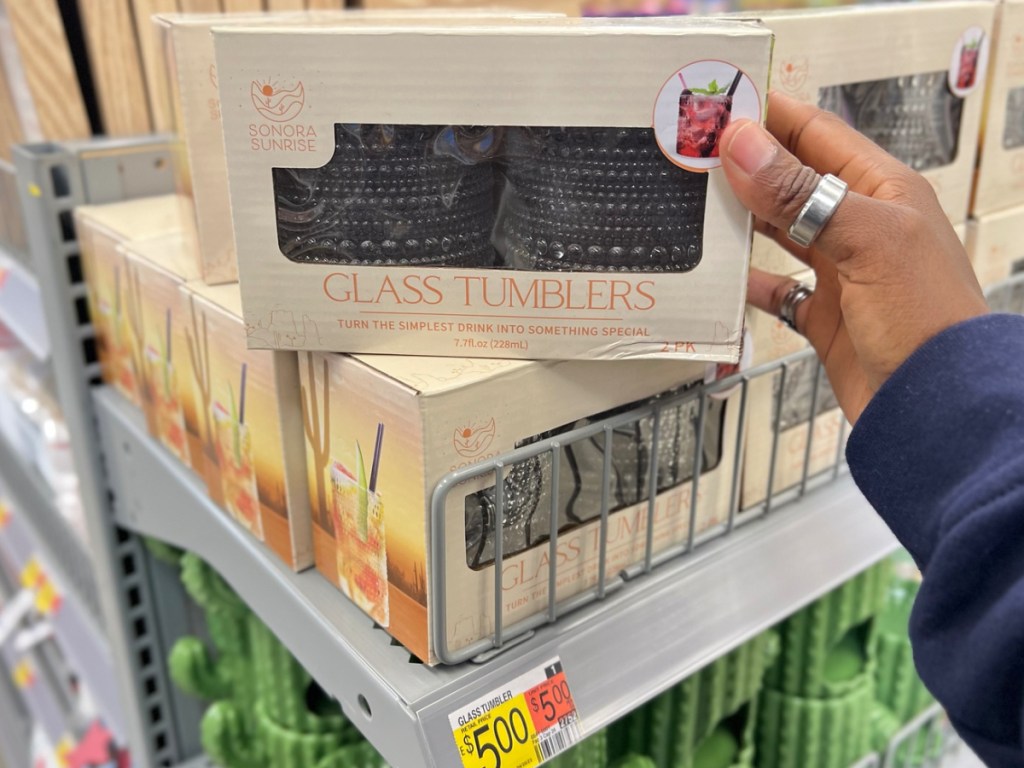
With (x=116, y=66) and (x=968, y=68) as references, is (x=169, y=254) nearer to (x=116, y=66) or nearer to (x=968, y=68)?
(x=116, y=66)

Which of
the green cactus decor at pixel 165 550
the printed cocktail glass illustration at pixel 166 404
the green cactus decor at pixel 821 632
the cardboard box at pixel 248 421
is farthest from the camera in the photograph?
the green cactus decor at pixel 165 550

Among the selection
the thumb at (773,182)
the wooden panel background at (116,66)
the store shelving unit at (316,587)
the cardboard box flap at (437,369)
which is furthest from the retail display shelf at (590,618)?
the wooden panel background at (116,66)

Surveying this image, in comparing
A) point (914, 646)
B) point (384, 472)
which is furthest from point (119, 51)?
point (914, 646)

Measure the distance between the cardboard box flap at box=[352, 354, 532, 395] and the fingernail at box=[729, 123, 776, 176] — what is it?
0.64 ft

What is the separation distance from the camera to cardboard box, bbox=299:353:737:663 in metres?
0.61

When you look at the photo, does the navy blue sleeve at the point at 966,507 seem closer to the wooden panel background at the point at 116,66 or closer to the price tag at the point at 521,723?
the price tag at the point at 521,723

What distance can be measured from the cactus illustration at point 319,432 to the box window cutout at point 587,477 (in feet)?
0.46

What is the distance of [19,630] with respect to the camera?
2.04 m

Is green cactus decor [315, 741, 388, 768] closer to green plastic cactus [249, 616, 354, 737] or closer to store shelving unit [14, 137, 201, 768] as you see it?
green plastic cactus [249, 616, 354, 737]

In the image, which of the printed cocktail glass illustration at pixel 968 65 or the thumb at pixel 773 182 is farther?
the printed cocktail glass illustration at pixel 968 65

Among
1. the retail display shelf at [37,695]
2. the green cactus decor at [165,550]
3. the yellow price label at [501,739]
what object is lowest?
the retail display shelf at [37,695]

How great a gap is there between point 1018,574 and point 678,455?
0.31 metres

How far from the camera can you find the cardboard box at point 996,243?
0.98 metres

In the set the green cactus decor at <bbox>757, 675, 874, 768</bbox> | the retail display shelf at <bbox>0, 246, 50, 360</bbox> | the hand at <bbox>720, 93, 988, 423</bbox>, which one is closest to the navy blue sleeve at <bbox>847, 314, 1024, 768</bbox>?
the hand at <bbox>720, 93, 988, 423</bbox>
